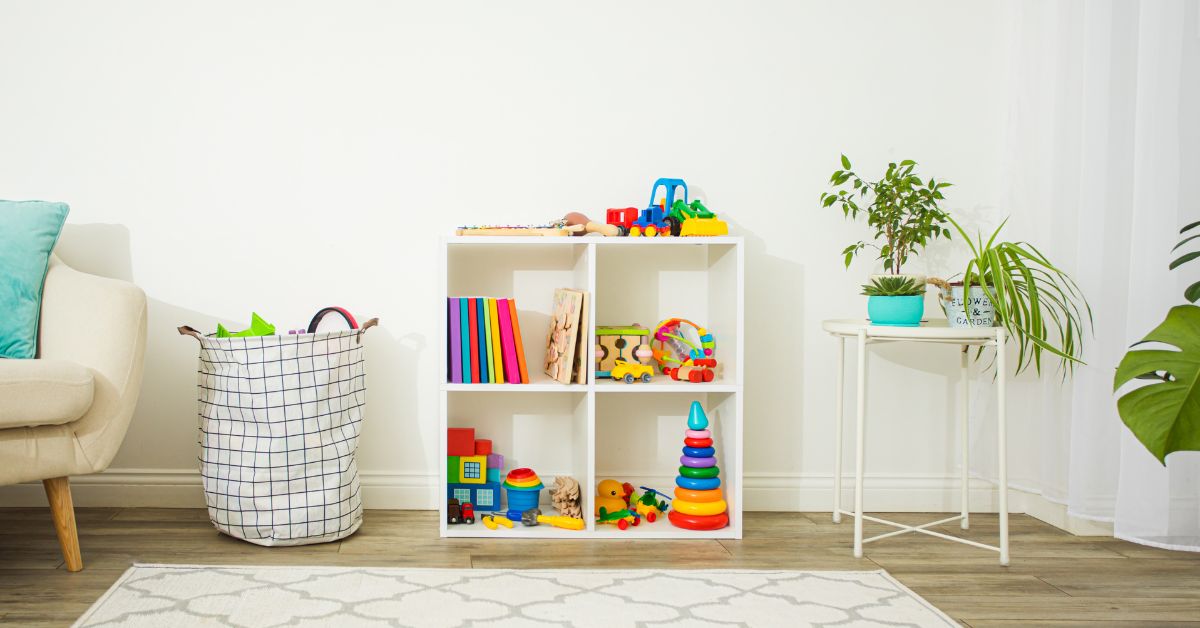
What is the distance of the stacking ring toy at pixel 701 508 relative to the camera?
2207mm

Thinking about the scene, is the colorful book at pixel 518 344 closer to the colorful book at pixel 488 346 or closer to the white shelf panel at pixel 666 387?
the colorful book at pixel 488 346

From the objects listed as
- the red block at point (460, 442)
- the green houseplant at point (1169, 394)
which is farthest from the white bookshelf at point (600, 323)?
the green houseplant at point (1169, 394)

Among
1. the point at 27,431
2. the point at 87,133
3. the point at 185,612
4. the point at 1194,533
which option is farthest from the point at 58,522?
the point at 1194,533

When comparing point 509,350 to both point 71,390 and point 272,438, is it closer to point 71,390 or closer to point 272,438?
point 272,438

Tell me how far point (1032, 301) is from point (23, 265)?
7.61 ft

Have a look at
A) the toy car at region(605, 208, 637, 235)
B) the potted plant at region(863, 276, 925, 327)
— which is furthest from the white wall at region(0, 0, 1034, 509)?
the potted plant at region(863, 276, 925, 327)

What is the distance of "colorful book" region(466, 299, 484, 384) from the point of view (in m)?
2.19

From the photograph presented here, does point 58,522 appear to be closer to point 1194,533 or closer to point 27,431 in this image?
point 27,431

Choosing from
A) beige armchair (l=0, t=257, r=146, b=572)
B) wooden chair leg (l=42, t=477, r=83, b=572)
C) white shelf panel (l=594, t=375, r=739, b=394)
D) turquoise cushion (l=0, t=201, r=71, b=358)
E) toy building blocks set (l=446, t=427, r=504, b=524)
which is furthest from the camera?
toy building blocks set (l=446, t=427, r=504, b=524)

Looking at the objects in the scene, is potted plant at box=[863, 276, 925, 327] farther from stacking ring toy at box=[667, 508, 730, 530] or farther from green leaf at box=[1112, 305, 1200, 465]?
stacking ring toy at box=[667, 508, 730, 530]

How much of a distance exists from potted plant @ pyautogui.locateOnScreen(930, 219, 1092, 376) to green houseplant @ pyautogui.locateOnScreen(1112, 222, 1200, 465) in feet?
1.17

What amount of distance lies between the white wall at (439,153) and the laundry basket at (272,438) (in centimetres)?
37

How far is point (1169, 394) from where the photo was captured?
4.96 ft

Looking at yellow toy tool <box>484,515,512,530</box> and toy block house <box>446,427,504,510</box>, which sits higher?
toy block house <box>446,427,504,510</box>
